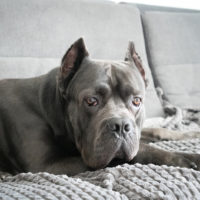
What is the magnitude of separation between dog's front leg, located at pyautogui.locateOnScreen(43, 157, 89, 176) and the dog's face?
0.04 meters

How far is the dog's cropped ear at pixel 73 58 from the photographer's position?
5.53 ft

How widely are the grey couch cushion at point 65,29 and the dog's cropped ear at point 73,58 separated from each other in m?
0.92

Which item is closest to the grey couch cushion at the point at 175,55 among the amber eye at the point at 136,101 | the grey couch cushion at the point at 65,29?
the grey couch cushion at the point at 65,29

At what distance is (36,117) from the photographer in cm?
173

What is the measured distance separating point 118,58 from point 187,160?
1.83 m

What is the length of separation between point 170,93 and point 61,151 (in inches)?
76.4

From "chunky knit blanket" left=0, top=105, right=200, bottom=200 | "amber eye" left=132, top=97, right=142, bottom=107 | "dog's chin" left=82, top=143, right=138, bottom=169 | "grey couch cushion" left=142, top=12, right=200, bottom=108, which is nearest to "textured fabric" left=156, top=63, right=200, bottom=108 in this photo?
"grey couch cushion" left=142, top=12, right=200, bottom=108

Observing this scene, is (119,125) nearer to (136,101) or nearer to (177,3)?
(136,101)

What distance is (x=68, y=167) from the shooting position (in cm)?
148

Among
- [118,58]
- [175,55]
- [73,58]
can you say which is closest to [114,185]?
[73,58]

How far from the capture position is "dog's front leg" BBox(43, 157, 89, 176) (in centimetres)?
146

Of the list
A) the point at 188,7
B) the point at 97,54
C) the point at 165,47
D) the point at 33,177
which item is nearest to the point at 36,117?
the point at 33,177

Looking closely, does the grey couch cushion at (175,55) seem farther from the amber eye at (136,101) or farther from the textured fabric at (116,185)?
the textured fabric at (116,185)

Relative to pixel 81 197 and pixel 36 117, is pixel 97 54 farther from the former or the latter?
pixel 81 197
